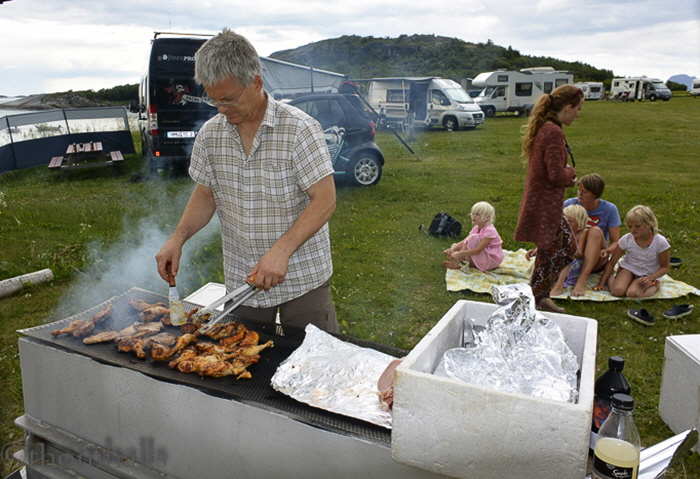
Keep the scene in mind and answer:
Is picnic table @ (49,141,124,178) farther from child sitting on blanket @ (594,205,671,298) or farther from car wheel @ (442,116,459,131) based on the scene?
car wheel @ (442,116,459,131)

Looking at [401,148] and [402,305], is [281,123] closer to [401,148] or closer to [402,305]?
[402,305]

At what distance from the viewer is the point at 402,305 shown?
16.0 feet

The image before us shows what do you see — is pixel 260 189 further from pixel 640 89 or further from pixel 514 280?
pixel 640 89

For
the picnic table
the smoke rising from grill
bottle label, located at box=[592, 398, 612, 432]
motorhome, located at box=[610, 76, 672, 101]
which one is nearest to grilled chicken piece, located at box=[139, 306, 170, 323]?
bottle label, located at box=[592, 398, 612, 432]

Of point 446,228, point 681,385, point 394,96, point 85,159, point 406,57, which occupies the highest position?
point 406,57

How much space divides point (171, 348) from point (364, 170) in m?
7.63

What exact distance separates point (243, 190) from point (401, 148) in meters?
14.1

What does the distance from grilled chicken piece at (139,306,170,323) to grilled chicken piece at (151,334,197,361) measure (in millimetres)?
401

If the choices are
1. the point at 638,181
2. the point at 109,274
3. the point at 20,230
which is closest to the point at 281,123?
the point at 109,274

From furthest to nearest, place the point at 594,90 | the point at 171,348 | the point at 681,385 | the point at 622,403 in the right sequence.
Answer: the point at 594,90
the point at 681,385
the point at 171,348
the point at 622,403

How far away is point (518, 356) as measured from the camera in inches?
64.2

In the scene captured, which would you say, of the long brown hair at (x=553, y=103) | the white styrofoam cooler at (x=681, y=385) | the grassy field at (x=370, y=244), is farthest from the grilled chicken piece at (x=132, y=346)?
the long brown hair at (x=553, y=103)

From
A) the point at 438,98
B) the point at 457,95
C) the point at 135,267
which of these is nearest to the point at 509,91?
the point at 457,95

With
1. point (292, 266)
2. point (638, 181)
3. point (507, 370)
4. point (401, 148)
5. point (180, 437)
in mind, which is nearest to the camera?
point (507, 370)
